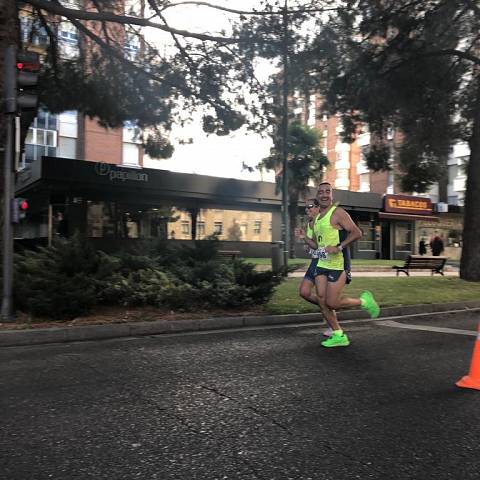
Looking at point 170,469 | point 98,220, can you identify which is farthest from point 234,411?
point 98,220

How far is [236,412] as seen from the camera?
4117 millimetres

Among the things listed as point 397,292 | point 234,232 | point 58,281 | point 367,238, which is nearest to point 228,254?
point 397,292

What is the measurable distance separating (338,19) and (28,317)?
9.72 m

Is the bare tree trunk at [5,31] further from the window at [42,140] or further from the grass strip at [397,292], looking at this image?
the window at [42,140]

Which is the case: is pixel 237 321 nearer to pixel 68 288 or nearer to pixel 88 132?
pixel 68 288

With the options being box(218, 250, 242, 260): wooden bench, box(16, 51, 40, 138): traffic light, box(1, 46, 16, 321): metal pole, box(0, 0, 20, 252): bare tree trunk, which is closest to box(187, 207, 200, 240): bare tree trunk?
box(218, 250, 242, 260): wooden bench

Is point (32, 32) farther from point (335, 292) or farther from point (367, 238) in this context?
point (367, 238)

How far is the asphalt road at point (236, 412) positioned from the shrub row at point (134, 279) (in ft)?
3.77

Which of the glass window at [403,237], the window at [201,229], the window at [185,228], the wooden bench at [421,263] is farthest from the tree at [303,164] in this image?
the glass window at [403,237]

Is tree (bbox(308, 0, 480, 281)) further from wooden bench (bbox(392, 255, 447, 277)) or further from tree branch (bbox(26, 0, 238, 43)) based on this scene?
tree branch (bbox(26, 0, 238, 43))

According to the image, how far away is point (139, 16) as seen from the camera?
1263 cm

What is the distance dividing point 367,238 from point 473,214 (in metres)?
19.2

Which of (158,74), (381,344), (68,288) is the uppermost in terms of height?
(158,74)

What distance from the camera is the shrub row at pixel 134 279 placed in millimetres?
7684
